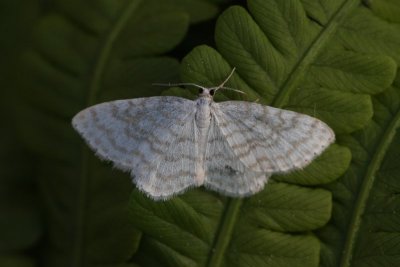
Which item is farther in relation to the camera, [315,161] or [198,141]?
[198,141]

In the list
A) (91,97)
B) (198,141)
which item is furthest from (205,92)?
(91,97)

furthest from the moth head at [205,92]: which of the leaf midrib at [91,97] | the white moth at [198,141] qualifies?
the leaf midrib at [91,97]

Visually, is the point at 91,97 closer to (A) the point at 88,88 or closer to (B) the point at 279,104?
(A) the point at 88,88

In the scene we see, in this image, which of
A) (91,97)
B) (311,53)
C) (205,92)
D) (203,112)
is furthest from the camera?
(91,97)

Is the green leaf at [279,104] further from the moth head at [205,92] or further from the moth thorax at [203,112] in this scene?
the moth thorax at [203,112]

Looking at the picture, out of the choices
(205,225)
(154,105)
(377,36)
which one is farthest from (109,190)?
(377,36)

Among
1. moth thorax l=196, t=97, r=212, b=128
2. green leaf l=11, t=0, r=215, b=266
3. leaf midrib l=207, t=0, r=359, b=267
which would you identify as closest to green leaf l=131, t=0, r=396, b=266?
leaf midrib l=207, t=0, r=359, b=267

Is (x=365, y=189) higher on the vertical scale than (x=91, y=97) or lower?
higher

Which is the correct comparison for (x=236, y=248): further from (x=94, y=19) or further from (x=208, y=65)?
(x=94, y=19)
